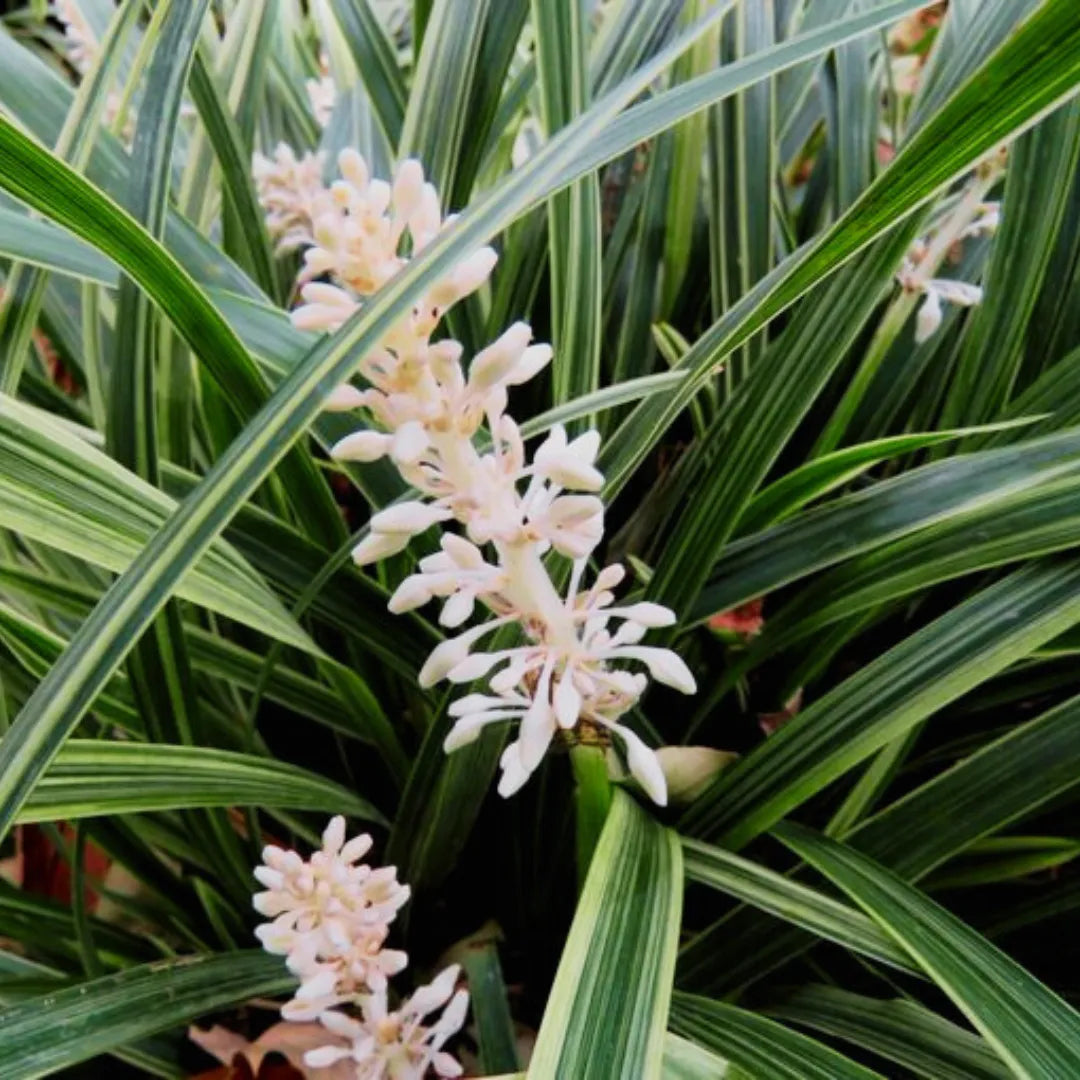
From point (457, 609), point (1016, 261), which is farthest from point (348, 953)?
point (1016, 261)

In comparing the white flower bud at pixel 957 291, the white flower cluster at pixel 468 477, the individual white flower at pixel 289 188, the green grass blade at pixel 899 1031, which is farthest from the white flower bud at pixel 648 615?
the individual white flower at pixel 289 188

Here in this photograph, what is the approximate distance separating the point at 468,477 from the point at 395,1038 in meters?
0.23

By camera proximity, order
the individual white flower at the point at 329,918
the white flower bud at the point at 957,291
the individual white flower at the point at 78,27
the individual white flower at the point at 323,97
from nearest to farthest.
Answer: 1. the individual white flower at the point at 329,918
2. the white flower bud at the point at 957,291
3. the individual white flower at the point at 78,27
4. the individual white flower at the point at 323,97

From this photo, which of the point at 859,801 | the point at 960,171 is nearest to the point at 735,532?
the point at 859,801

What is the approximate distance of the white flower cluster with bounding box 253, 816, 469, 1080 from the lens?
1.39ft

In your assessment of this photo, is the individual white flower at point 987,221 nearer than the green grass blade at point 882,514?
No

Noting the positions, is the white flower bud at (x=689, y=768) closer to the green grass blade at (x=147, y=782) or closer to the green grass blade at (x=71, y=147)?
the green grass blade at (x=147, y=782)

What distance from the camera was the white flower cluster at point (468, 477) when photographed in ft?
1.13

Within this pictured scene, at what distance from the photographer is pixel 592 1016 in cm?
36

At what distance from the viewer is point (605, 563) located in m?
0.68

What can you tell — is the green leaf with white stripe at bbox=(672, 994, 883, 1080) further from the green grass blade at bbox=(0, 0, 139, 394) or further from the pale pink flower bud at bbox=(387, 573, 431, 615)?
the green grass blade at bbox=(0, 0, 139, 394)

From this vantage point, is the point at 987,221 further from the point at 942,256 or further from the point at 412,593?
the point at 412,593

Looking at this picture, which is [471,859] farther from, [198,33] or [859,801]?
[198,33]

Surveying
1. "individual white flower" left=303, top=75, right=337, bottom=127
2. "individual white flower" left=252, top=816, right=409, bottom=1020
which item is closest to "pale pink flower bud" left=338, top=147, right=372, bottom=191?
"individual white flower" left=252, top=816, right=409, bottom=1020
